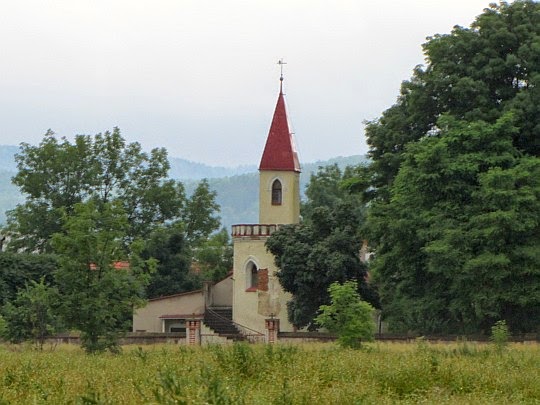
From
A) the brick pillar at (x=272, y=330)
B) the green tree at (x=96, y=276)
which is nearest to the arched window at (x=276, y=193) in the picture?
the brick pillar at (x=272, y=330)

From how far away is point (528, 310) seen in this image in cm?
4459

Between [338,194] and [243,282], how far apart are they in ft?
119

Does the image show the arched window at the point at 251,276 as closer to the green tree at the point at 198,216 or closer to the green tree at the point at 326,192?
the green tree at the point at 198,216

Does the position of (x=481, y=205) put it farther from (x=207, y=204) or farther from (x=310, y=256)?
(x=207, y=204)

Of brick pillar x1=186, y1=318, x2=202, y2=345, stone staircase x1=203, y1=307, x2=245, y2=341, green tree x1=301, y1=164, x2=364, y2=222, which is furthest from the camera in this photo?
green tree x1=301, y1=164, x2=364, y2=222

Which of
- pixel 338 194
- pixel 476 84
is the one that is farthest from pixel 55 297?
pixel 338 194

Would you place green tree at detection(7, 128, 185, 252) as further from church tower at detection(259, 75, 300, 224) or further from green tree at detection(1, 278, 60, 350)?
green tree at detection(1, 278, 60, 350)

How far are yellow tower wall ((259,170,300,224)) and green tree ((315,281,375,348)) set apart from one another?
23014mm

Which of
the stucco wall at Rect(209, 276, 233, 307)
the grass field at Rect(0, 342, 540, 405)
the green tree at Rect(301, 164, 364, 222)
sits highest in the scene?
the green tree at Rect(301, 164, 364, 222)

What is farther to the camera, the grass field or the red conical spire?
the red conical spire

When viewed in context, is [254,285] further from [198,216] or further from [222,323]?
[198,216]

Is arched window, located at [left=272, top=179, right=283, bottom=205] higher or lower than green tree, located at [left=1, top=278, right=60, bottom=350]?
higher

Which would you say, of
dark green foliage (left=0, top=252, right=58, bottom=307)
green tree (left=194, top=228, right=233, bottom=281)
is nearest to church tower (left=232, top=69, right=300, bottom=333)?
dark green foliage (left=0, top=252, right=58, bottom=307)

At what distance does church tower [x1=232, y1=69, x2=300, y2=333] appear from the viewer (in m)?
60.9
